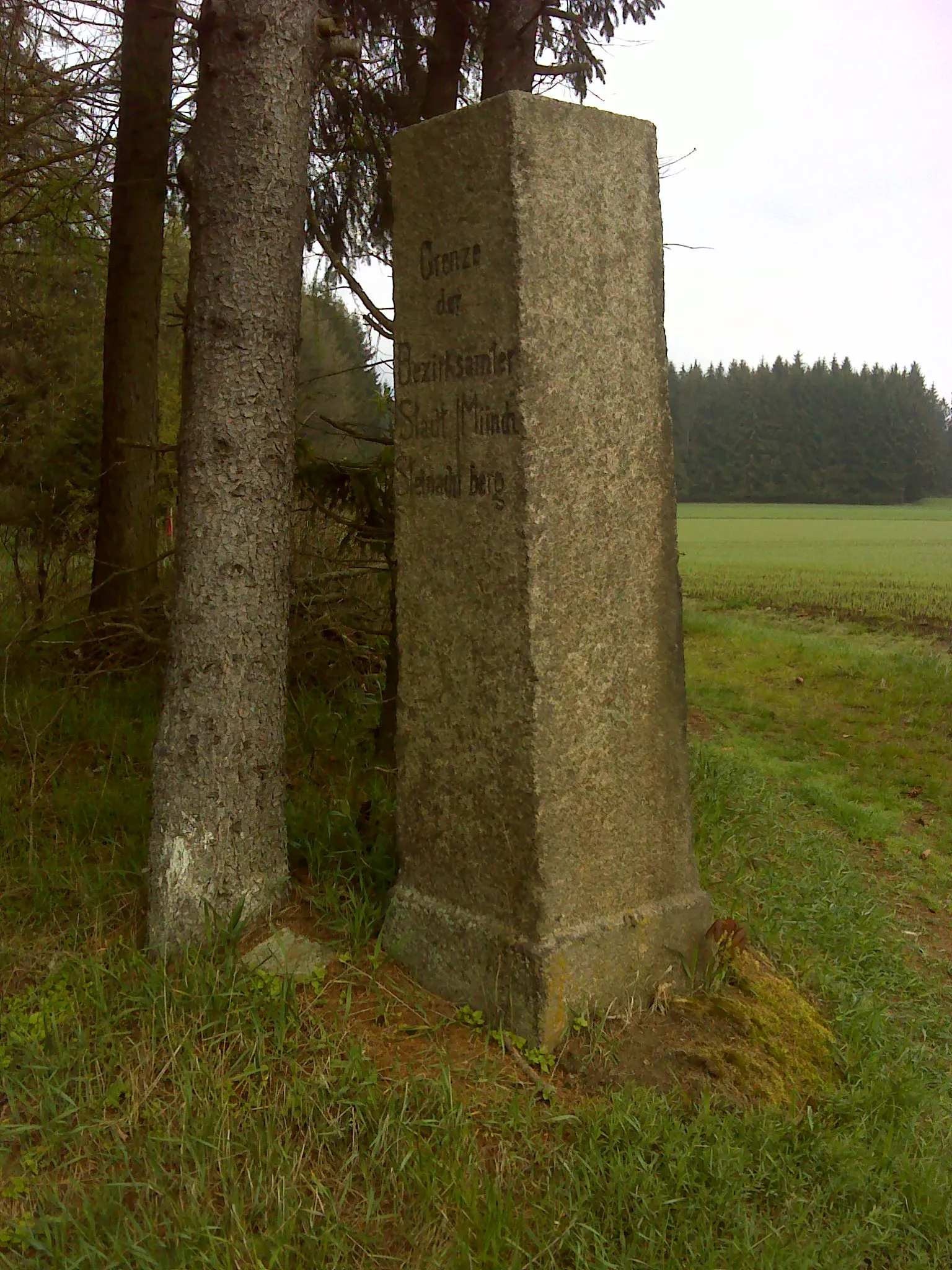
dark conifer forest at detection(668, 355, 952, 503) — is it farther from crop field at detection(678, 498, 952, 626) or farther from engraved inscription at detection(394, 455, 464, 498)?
engraved inscription at detection(394, 455, 464, 498)

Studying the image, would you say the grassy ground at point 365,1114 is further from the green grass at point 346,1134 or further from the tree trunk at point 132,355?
the tree trunk at point 132,355

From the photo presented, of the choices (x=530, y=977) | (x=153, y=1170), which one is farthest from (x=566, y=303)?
(x=153, y=1170)

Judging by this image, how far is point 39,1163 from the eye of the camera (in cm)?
233

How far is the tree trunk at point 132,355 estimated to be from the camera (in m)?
5.56

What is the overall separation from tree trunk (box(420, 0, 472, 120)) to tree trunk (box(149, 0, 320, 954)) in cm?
243

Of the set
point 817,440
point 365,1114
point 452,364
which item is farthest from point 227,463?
point 817,440

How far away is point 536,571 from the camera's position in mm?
2674

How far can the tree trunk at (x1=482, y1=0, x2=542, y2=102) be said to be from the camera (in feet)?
17.7

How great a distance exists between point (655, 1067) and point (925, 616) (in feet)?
28.2

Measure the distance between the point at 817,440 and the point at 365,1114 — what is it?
20743mm

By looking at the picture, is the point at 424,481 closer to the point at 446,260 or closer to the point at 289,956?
the point at 446,260

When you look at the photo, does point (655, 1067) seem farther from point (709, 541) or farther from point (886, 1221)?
point (709, 541)

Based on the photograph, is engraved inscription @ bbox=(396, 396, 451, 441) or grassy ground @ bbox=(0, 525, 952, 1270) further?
engraved inscription @ bbox=(396, 396, 451, 441)

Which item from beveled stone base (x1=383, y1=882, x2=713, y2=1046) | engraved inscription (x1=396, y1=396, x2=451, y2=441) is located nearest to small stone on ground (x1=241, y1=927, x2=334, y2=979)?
beveled stone base (x1=383, y1=882, x2=713, y2=1046)
